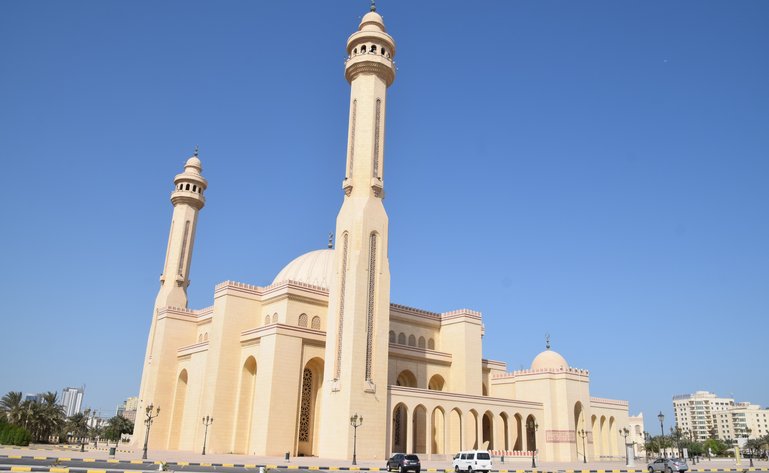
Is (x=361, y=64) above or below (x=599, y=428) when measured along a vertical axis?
above

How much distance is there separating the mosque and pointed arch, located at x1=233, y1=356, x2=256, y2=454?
0.09 m

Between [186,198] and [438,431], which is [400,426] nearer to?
[438,431]

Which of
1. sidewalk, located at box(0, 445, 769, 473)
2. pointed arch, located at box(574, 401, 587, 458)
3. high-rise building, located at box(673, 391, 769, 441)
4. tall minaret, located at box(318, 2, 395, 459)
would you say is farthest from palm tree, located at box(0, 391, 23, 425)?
high-rise building, located at box(673, 391, 769, 441)

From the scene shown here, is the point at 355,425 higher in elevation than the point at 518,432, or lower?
lower

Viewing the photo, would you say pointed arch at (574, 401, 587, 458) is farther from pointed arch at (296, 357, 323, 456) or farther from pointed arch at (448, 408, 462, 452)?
pointed arch at (296, 357, 323, 456)

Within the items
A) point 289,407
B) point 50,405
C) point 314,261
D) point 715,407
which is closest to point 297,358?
point 289,407

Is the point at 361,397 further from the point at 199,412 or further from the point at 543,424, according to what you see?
the point at 543,424

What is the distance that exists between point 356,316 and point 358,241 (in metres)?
4.50

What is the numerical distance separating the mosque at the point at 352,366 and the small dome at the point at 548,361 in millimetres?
113

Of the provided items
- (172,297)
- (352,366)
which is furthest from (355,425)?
(172,297)

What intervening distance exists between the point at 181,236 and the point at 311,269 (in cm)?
1136

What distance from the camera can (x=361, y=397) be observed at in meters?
34.1

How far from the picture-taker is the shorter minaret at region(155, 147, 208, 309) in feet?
161

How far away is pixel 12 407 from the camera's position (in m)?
52.2
